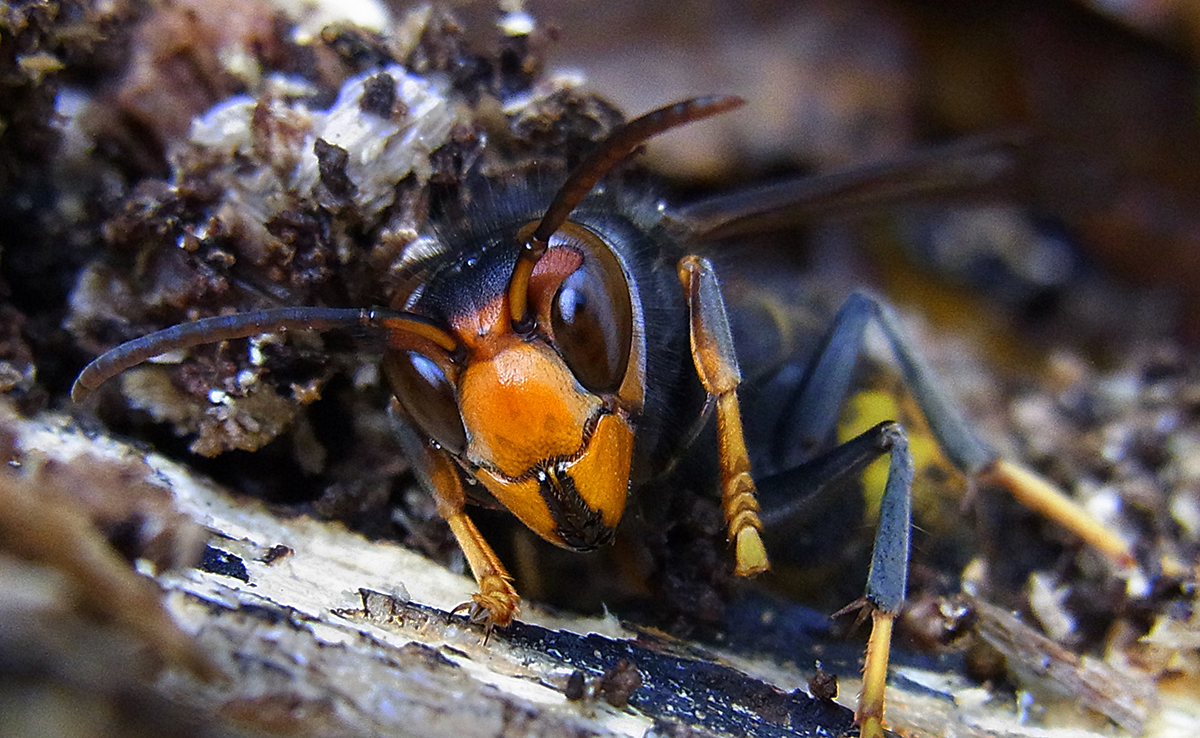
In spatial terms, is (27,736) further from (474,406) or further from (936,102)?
(936,102)

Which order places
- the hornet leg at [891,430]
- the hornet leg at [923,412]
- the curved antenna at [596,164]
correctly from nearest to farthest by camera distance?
the curved antenna at [596,164] → the hornet leg at [891,430] → the hornet leg at [923,412]

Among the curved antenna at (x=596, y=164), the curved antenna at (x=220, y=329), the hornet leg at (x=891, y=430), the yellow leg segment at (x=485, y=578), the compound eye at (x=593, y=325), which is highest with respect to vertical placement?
the hornet leg at (x=891, y=430)

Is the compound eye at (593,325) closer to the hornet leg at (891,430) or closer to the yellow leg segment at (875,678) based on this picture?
the hornet leg at (891,430)

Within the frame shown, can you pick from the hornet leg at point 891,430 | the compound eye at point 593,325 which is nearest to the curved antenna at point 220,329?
the compound eye at point 593,325

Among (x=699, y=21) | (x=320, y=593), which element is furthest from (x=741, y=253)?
(x=320, y=593)

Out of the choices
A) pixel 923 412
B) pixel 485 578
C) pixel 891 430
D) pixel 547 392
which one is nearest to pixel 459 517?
pixel 485 578

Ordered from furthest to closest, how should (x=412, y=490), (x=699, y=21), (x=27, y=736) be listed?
(x=699, y=21), (x=412, y=490), (x=27, y=736)

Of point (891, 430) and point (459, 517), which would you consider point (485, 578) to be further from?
point (891, 430)

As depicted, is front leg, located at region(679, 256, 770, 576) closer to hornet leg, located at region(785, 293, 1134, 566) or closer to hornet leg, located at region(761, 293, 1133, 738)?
hornet leg, located at region(761, 293, 1133, 738)
